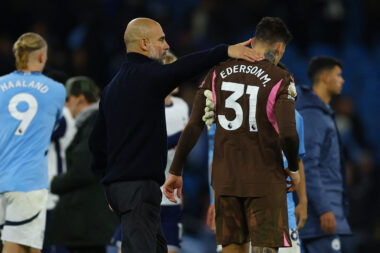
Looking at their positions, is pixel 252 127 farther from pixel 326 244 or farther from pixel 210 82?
pixel 326 244

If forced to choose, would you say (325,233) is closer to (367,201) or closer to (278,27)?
(278,27)

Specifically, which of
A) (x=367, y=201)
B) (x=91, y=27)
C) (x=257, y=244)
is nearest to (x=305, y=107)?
(x=257, y=244)

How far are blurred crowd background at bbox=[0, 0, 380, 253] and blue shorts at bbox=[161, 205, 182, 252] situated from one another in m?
3.40

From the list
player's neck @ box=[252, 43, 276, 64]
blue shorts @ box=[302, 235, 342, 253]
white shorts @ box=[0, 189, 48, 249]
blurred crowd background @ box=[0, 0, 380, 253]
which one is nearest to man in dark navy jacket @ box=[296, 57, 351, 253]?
blue shorts @ box=[302, 235, 342, 253]

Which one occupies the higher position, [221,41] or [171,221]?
[221,41]

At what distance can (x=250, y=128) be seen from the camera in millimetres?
5645

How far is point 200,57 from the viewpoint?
5.41 m

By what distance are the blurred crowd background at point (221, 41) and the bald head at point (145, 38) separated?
19.1ft

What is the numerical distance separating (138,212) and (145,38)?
117cm

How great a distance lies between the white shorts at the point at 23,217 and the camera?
6.96 metres

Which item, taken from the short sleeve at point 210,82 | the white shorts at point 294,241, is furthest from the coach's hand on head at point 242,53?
the white shorts at point 294,241

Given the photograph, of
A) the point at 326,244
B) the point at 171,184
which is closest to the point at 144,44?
the point at 171,184

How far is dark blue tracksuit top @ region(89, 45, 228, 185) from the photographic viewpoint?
5.59 meters

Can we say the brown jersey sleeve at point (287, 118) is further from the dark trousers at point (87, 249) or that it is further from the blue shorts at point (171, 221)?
the dark trousers at point (87, 249)
